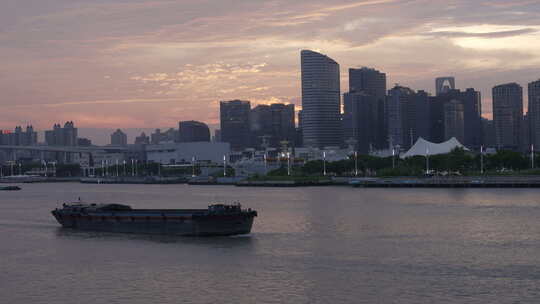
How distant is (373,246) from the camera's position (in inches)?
1594

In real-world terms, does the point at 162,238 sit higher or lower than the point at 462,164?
lower

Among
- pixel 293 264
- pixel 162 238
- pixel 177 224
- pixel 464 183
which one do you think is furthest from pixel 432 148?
pixel 293 264

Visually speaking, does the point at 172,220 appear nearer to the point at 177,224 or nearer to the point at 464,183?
the point at 177,224

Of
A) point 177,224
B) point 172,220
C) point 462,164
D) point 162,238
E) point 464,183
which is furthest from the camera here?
point 462,164

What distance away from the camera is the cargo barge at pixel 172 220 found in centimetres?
4519

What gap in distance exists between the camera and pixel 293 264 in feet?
115

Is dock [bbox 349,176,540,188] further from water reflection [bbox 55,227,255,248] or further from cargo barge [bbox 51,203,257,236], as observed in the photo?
water reflection [bbox 55,227,255,248]

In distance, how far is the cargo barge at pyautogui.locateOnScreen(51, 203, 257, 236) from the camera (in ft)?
148

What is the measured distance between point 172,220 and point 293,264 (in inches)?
537

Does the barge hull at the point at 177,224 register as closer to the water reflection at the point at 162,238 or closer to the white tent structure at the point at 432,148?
the water reflection at the point at 162,238

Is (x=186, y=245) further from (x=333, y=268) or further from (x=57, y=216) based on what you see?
(x=57, y=216)

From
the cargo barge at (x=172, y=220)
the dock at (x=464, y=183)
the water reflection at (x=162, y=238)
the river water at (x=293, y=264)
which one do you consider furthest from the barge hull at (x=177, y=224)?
the dock at (x=464, y=183)

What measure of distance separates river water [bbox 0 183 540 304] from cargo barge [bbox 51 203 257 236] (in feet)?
2.55

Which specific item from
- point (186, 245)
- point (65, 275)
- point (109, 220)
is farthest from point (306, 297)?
point (109, 220)
